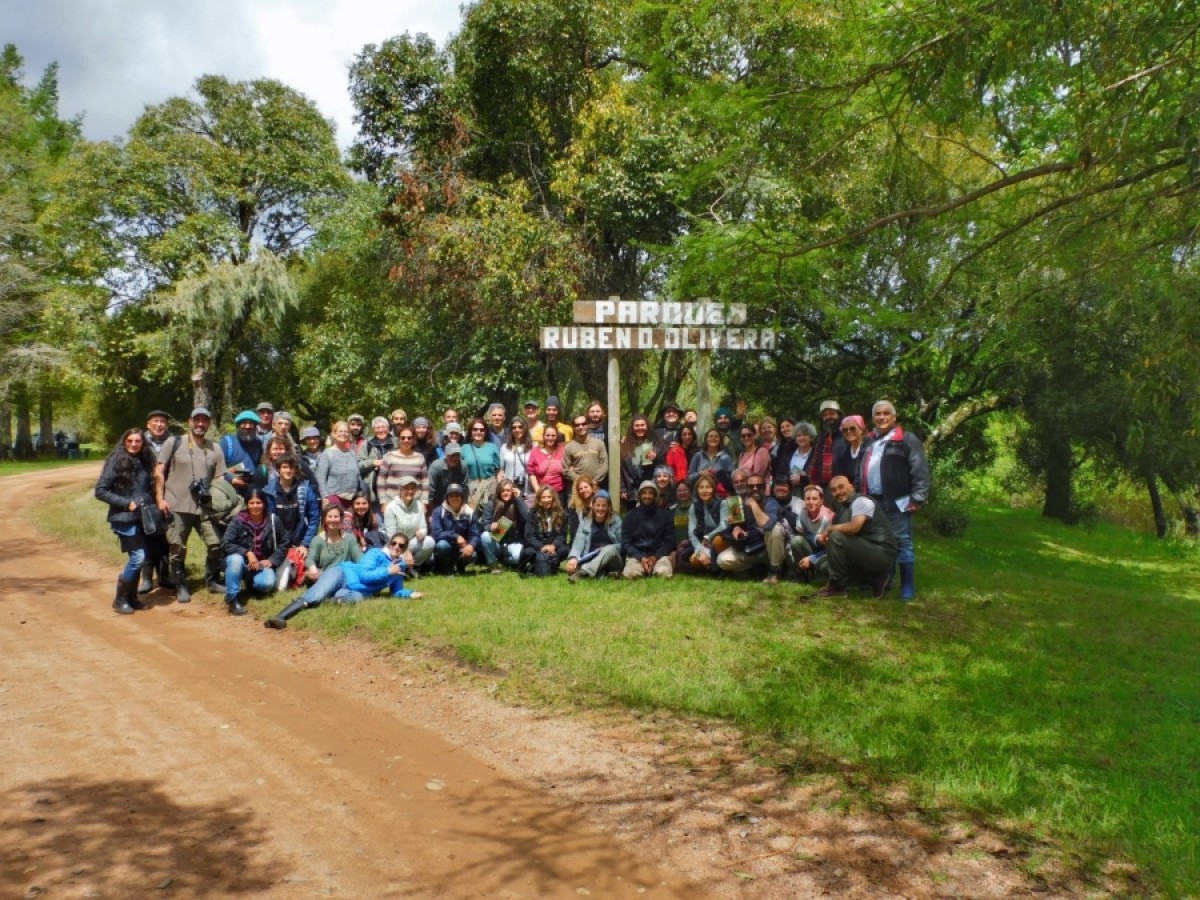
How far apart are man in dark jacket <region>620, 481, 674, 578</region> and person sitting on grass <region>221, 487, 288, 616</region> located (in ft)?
12.0

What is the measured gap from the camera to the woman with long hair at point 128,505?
8.37 meters

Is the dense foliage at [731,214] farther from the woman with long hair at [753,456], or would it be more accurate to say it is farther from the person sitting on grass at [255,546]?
the person sitting on grass at [255,546]

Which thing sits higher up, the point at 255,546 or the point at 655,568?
the point at 255,546

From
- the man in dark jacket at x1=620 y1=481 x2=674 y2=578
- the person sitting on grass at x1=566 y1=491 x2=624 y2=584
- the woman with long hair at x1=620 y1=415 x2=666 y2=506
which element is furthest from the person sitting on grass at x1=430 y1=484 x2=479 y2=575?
the woman with long hair at x1=620 y1=415 x2=666 y2=506

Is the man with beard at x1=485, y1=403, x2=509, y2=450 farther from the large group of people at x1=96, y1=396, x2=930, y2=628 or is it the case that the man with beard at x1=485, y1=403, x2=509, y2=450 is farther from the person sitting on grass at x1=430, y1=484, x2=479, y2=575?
the person sitting on grass at x1=430, y1=484, x2=479, y2=575

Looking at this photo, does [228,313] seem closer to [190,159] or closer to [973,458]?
[190,159]

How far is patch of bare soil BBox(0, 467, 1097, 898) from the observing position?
356cm

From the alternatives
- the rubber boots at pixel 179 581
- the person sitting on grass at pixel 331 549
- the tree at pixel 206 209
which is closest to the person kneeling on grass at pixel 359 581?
the person sitting on grass at pixel 331 549

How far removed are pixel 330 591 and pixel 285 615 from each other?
538mm

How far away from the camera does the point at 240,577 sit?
841cm

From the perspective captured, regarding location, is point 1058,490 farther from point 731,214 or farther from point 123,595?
point 123,595

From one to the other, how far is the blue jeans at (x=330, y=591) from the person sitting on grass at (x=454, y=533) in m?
1.21

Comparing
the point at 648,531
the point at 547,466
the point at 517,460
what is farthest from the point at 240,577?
the point at 648,531

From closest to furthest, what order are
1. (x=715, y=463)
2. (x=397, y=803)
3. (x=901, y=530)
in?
(x=397, y=803) < (x=901, y=530) < (x=715, y=463)
